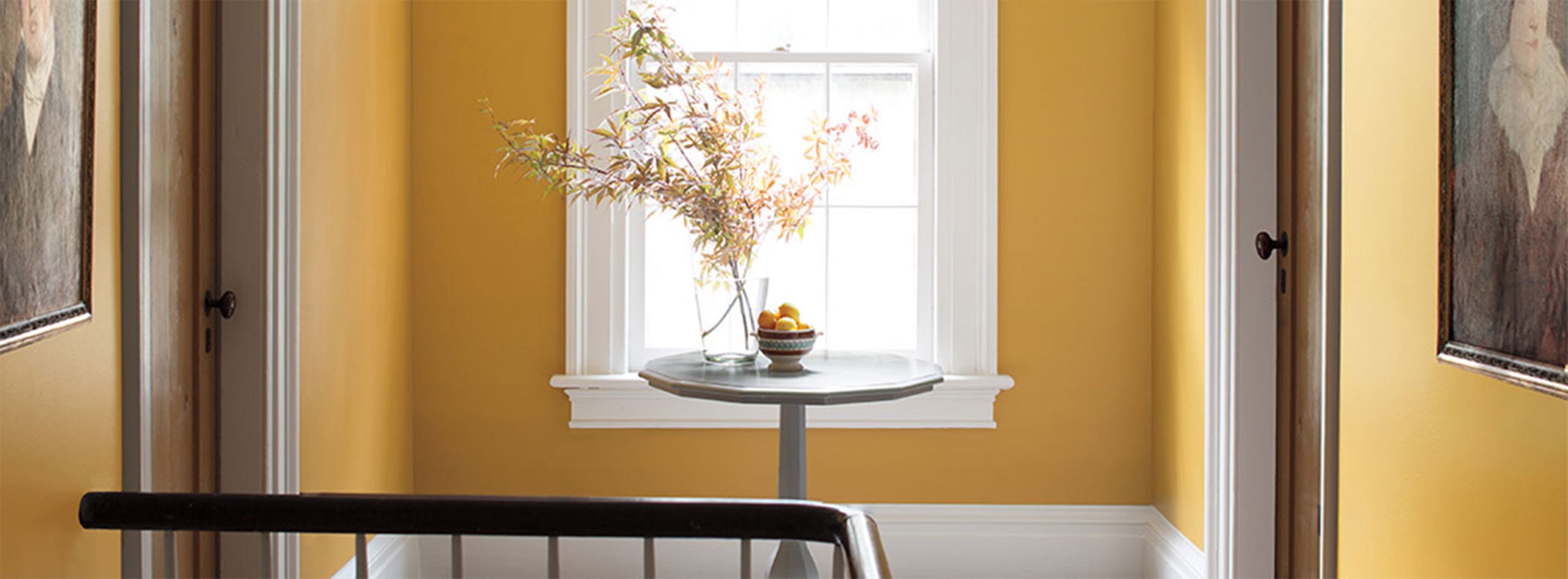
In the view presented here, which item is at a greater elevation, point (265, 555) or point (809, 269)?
point (809, 269)

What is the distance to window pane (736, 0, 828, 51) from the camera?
347 centimetres

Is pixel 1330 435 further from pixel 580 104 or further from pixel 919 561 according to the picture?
pixel 580 104

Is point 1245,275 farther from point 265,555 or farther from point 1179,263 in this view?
point 265,555

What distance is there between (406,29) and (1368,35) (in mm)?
2389

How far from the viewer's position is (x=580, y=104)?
335 centimetres

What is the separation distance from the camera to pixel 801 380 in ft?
8.81

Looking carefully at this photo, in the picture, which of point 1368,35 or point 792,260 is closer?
point 1368,35

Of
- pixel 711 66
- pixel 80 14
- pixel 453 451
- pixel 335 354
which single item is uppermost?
pixel 711 66

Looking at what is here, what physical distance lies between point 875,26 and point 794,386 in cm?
132

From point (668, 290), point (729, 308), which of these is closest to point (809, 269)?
point (668, 290)

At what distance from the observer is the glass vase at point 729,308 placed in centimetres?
287

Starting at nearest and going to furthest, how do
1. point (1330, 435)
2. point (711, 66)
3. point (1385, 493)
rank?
point (1385, 493)
point (1330, 435)
point (711, 66)

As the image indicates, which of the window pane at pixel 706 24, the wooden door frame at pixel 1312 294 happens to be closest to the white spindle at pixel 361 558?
the wooden door frame at pixel 1312 294

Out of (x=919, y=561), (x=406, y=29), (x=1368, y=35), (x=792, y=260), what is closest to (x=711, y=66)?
(x=792, y=260)
